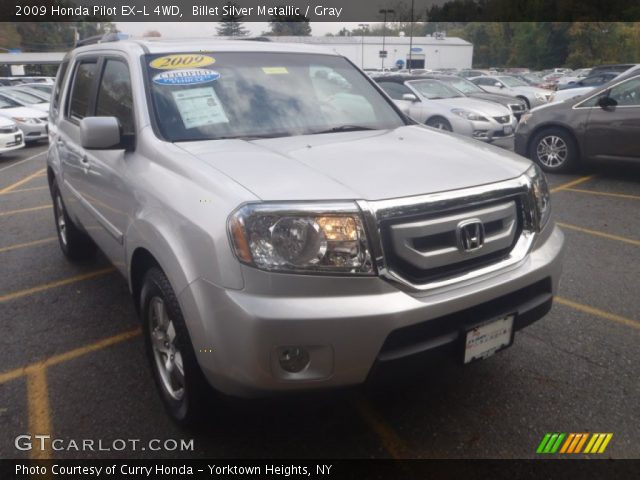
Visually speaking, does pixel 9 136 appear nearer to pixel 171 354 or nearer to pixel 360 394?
pixel 171 354

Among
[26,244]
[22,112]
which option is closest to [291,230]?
[26,244]

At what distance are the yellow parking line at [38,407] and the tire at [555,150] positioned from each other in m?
7.72

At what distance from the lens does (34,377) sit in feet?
10.5

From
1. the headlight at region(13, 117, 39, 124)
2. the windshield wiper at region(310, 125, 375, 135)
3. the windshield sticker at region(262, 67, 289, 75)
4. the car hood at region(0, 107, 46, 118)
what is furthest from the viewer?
the car hood at region(0, 107, 46, 118)

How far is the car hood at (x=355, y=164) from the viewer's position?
2211mm

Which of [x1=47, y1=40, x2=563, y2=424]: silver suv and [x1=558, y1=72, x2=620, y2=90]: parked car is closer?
[x1=47, y1=40, x2=563, y2=424]: silver suv

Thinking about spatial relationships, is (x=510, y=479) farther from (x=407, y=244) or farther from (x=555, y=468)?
(x=407, y=244)

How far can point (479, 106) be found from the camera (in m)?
11.2

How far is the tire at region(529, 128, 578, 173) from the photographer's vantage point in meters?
8.28

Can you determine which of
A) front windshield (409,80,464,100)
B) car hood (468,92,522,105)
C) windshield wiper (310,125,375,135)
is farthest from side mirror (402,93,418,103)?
windshield wiper (310,125,375,135)

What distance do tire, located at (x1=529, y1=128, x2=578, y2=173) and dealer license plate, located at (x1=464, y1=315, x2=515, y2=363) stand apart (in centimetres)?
668

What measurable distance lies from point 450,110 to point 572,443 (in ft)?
30.2

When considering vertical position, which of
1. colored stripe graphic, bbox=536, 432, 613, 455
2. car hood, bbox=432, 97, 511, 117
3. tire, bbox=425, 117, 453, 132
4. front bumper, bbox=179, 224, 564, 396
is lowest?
colored stripe graphic, bbox=536, 432, 613, 455

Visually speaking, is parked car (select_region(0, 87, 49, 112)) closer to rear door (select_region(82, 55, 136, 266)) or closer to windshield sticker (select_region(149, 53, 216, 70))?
rear door (select_region(82, 55, 136, 266))
